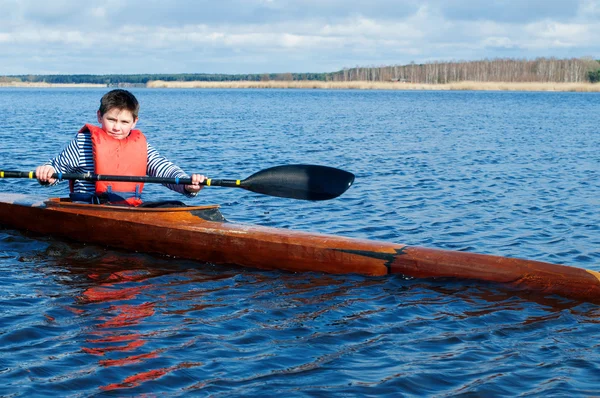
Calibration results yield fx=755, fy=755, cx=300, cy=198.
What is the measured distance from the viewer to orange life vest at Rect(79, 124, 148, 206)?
7.23 meters

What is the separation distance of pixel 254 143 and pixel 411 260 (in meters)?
16.2

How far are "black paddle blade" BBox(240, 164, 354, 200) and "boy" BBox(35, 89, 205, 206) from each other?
65cm

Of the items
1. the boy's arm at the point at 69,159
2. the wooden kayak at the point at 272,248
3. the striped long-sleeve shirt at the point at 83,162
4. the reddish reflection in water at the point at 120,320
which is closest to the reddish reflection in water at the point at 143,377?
the reddish reflection in water at the point at 120,320

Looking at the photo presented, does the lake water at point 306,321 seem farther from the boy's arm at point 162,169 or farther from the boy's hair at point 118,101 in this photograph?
the boy's hair at point 118,101

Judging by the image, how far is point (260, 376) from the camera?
4617mm

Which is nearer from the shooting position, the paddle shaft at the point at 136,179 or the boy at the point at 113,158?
the paddle shaft at the point at 136,179

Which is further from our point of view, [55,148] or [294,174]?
[55,148]

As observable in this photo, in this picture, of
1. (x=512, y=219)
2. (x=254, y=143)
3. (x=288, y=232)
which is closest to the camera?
(x=288, y=232)

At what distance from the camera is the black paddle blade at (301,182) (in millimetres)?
7219

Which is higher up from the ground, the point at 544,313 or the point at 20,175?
the point at 20,175

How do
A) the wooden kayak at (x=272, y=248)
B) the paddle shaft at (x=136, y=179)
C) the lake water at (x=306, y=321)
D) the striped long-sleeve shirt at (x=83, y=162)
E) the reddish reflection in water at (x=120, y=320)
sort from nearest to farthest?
the lake water at (x=306, y=321) → the reddish reflection in water at (x=120, y=320) → the wooden kayak at (x=272, y=248) → the paddle shaft at (x=136, y=179) → the striped long-sleeve shirt at (x=83, y=162)

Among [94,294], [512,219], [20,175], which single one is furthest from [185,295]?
[512,219]

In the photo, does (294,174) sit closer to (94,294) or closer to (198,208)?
(198,208)

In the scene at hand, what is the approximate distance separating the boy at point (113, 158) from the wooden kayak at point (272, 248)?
206 mm
